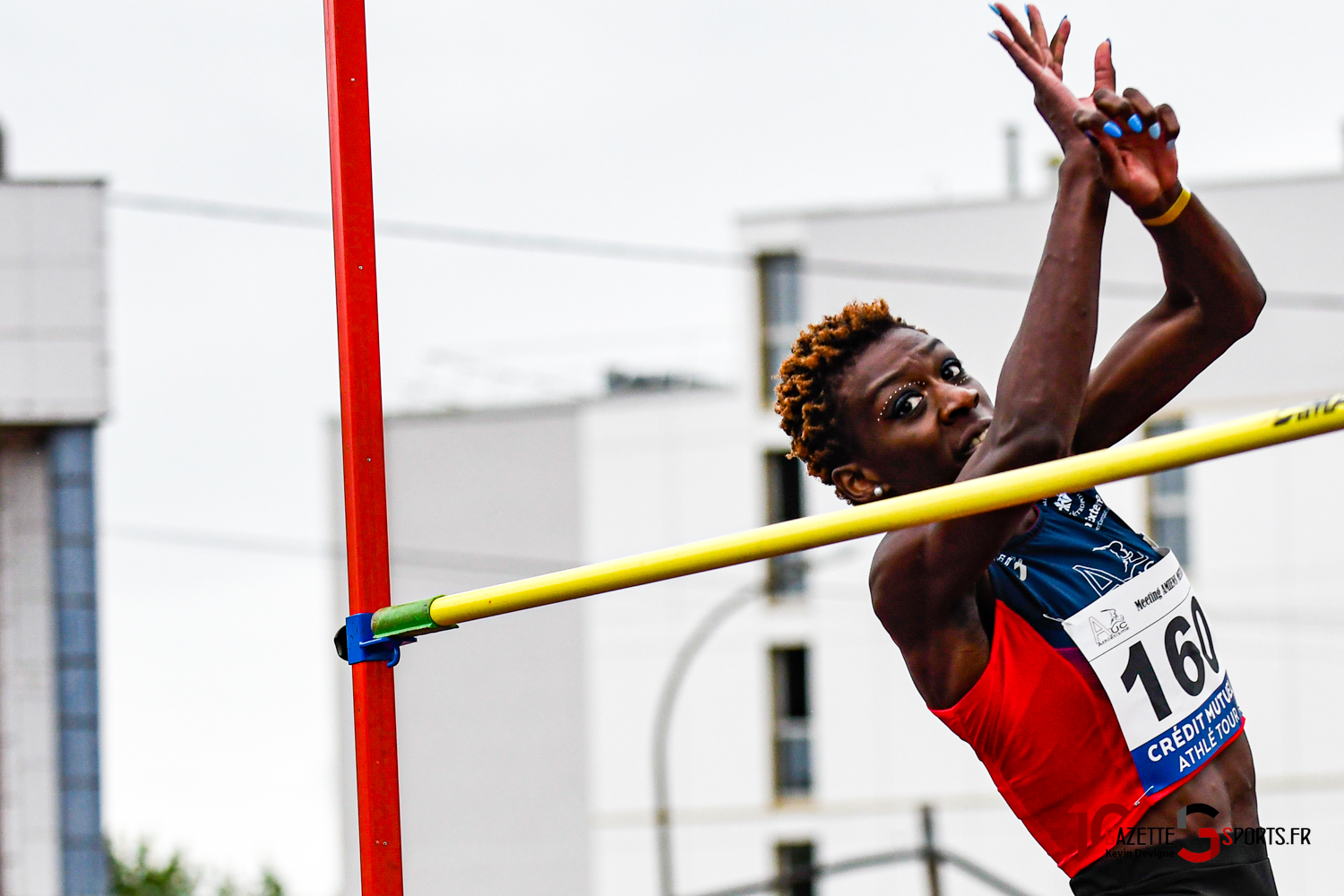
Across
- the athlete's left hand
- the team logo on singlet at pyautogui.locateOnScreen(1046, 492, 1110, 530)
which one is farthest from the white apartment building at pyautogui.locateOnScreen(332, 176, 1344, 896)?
the athlete's left hand

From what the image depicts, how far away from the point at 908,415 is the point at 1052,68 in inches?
21.7

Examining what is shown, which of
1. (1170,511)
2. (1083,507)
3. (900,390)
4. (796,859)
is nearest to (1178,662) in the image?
(1083,507)

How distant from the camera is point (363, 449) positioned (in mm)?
3006

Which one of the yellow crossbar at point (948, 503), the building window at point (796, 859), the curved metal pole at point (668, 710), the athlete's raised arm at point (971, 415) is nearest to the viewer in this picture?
the yellow crossbar at point (948, 503)

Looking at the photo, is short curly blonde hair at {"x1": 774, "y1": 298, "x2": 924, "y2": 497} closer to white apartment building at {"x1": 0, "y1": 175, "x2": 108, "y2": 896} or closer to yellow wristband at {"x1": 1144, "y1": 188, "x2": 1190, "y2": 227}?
yellow wristband at {"x1": 1144, "y1": 188, "x2": 1190, "y2": 227}

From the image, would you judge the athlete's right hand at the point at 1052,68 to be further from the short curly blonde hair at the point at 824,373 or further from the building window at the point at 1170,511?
the building window at the point at 1170,511

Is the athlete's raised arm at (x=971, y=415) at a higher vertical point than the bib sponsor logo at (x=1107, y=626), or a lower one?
higher

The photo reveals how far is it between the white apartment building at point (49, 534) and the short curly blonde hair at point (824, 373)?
9.21 metres

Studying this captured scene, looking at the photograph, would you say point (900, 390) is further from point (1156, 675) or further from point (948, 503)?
point (1156, 675)

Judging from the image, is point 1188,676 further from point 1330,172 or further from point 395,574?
point 395,574

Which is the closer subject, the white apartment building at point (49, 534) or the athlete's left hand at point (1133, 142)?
the athlete's left hand at point (1133, 142)

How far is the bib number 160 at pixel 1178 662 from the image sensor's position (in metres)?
2.48

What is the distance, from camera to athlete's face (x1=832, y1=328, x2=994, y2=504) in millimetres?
2625
